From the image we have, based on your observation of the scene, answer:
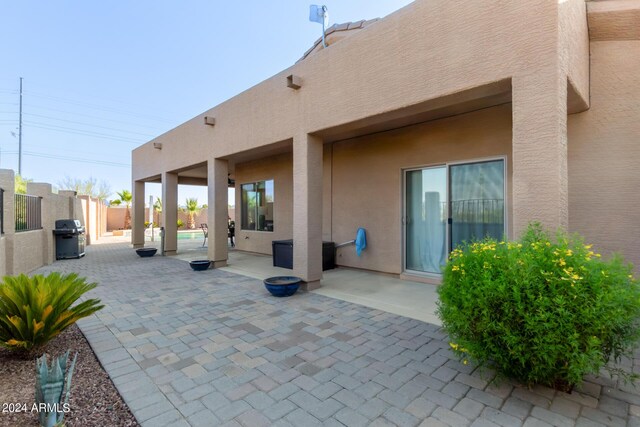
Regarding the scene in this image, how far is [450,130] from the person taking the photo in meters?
5.91

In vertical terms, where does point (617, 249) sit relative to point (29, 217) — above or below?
below

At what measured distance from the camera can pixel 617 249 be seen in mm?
4348

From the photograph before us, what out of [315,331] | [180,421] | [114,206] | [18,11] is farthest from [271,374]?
[114,206]

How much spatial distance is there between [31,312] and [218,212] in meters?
5.50

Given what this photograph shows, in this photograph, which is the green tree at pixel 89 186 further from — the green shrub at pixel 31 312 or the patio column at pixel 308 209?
the green shrub at pixel 31 312

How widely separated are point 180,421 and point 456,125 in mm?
5909

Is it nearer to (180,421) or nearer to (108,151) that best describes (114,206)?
(108,151)

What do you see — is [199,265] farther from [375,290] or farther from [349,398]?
[349,398]

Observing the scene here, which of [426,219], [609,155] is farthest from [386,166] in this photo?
[609,155]

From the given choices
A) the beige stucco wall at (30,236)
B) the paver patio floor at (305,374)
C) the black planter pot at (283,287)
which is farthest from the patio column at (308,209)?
the beige stucco wall at (30,236)

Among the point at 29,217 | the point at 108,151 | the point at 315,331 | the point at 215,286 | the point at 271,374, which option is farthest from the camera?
the point at 108,151

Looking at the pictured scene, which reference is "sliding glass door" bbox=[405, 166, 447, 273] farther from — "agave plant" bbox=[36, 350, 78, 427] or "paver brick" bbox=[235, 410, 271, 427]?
"agave plant" bbox=[36, 350, 78, 427]

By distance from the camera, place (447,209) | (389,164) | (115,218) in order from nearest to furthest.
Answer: (447,209)
(389,164)
(115,218)

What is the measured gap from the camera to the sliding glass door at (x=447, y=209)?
5.52 meters
